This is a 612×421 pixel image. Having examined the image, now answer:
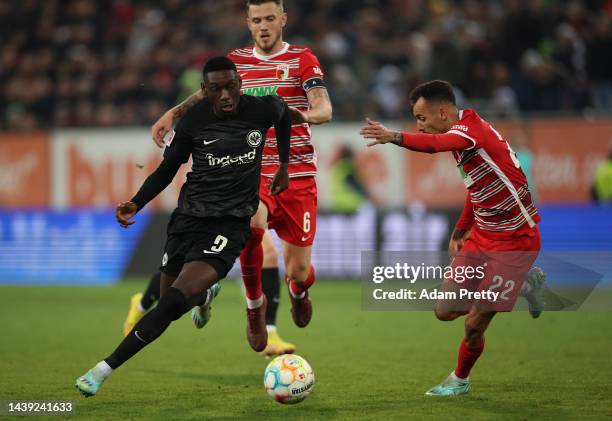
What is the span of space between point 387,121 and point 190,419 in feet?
40.2

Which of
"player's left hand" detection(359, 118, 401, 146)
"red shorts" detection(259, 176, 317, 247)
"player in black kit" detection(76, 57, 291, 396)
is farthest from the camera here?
"red shorts" detection(259, 176, 317, 247)

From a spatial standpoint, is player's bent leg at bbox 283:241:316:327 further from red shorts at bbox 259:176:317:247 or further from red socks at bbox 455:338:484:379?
red socks at bbox 455:338:484:379

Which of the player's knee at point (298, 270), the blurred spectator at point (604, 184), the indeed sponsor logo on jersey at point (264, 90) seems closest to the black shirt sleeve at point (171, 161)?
the indeed sponsor logo on jersey at point (264, 90)

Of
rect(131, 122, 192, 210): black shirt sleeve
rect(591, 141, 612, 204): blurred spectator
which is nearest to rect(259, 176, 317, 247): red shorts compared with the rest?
rect(131, 122, 192, 210): black shirt sleeve

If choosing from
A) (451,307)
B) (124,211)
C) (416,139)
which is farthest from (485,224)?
(124,211)

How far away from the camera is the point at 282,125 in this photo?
24.2 feet

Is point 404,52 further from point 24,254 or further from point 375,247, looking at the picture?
point 24,254

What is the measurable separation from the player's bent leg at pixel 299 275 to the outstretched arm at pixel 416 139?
202 centimetres

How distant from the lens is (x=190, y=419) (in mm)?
6254

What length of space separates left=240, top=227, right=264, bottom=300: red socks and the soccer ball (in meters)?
1.24

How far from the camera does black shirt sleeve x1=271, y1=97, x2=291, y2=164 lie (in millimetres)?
7234

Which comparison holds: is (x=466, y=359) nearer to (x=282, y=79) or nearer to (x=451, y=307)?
(x=451, y=307)

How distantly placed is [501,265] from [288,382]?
187cm

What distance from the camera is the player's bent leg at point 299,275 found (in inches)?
334
